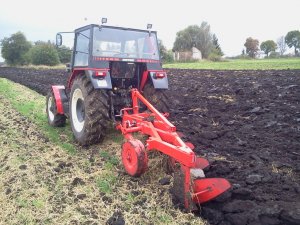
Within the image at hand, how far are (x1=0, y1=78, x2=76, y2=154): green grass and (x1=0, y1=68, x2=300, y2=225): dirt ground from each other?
2.23 m

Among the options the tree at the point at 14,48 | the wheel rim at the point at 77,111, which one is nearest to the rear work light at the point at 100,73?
the wheel rim at the point at 77,111

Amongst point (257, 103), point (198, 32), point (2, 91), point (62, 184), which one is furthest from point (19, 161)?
point (198, 32)

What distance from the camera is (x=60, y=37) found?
250 inches

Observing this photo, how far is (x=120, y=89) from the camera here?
20.6 feet

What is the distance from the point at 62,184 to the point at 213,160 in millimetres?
2069

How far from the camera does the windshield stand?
19.7ft

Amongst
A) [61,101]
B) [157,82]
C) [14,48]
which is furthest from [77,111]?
[14,48]

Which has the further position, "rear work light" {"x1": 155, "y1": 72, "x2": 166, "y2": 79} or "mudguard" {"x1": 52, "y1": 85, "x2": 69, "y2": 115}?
"mudguard" {"x1": 52, "y1": 85, "x2": 69, "y2": 115}

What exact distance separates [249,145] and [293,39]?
9178 cm

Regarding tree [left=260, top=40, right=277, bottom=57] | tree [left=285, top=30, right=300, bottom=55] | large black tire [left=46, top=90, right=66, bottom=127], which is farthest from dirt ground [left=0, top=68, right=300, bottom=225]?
tree [left=260, top=40, right=277, bottom=57]

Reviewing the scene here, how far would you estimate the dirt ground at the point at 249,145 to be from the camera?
3.64 metres

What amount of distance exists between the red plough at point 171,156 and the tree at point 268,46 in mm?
93223

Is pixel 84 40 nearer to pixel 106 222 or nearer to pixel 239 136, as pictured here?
pixel 239 136

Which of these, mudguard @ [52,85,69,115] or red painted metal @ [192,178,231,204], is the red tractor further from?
red painted metal @ [192,178,231,204]
